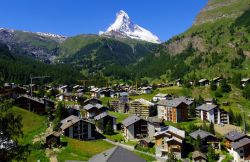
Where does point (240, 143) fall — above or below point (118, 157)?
below

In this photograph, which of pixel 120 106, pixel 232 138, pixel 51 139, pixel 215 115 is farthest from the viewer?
pixel 120 106

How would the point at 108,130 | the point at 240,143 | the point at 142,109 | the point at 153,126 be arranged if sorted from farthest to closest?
the point at 142,109, the point at 153,126, the point at 108,130, the point at 240,143

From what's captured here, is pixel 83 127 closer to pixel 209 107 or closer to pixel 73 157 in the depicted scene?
pixel 73 157

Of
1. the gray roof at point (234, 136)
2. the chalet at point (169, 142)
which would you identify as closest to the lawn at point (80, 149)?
the chalet at point (169, 142)

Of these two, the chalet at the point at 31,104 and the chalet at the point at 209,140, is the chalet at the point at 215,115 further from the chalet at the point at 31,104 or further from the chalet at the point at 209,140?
the chalet at the point at 31,104

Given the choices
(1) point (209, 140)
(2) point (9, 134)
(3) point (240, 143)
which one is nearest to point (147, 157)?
(1) point (209, 140)

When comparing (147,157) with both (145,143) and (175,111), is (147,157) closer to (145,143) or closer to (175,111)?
(145,143)

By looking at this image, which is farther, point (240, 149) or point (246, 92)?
point (246, 92)
